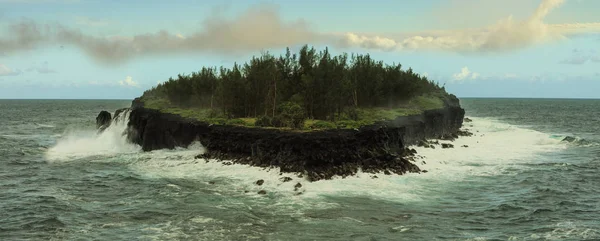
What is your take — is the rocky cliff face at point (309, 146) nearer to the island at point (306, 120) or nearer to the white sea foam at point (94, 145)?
the island at point (306, 120)

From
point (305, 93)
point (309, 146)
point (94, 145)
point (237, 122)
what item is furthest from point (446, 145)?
point (94, 145)

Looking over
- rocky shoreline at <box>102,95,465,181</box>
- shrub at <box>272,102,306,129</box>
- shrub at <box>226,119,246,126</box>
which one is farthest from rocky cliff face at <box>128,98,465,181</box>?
shrub at <box>272,102,306,129</box>

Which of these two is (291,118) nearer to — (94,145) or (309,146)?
(309,146)

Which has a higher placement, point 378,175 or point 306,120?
point 306,120

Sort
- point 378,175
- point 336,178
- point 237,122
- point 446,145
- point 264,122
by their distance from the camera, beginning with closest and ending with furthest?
point 336,178 < point 378,175 < point 264,122 < point 237,122 < point 446,145

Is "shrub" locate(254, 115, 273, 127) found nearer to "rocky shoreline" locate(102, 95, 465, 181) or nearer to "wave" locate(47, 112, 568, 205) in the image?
"rocky shoreline" locate(102, 95, 465, 181)

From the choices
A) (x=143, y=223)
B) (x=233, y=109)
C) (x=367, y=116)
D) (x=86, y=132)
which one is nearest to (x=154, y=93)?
(x=86, y=132)

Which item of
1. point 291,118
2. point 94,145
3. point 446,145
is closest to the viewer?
point 291,118
